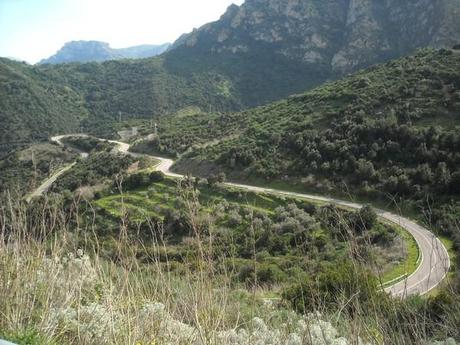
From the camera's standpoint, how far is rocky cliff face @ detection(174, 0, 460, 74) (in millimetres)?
117944

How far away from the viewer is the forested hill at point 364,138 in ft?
105

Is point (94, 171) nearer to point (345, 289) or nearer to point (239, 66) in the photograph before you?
point (345, 289)

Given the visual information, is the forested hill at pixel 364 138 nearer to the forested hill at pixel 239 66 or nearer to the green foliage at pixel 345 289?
the green foliage at pixel 345 289

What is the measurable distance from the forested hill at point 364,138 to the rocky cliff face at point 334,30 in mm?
65678

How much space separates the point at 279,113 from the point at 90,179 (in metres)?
23.7

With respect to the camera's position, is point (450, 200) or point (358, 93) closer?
point (450, 200)

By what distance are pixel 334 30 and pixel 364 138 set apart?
108m

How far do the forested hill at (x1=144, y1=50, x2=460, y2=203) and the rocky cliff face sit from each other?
2586 inches

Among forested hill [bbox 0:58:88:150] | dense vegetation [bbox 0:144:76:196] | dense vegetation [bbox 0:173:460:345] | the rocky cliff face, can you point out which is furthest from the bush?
the rocky cliff face

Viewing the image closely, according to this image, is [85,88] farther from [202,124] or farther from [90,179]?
[90,179]

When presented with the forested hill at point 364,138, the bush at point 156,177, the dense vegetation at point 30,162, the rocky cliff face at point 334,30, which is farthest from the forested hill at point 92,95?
the bush at point 156,177

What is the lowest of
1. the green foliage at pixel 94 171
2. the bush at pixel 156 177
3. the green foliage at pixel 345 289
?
A: the green foliage at pixel 94 171

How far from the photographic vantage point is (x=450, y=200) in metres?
27.4

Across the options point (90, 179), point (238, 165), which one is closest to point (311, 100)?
point (238, 165)
